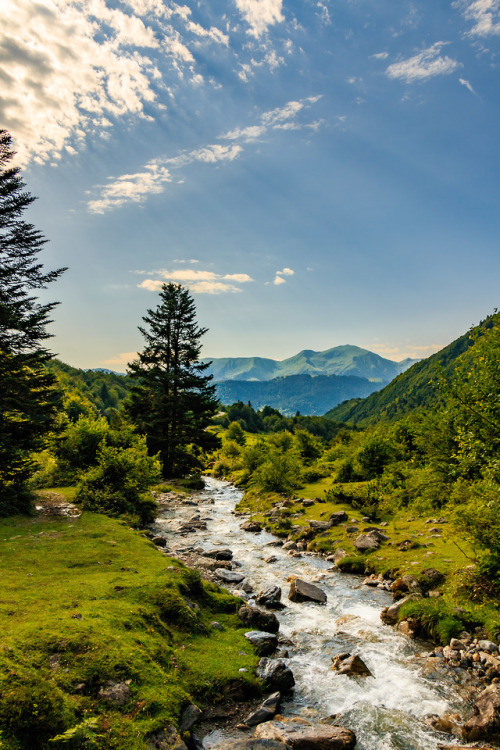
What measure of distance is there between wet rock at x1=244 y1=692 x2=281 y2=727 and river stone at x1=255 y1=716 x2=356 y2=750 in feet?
1.08

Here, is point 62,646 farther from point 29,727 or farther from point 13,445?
point 13,445

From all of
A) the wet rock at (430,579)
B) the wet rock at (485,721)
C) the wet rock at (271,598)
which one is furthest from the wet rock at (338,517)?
the wet rock at (485,721)

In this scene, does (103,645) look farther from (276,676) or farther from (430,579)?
(430,579)

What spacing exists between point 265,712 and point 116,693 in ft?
11.3

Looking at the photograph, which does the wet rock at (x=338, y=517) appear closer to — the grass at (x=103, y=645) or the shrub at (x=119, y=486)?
the grass at (x=103, y=645)

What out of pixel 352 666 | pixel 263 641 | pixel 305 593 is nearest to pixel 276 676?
pixel 263 641

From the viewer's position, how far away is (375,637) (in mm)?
11781

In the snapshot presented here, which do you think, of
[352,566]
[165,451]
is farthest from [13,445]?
[165,451]

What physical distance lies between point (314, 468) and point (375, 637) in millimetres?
28284

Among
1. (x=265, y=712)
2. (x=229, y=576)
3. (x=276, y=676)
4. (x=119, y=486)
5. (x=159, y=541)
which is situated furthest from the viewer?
(x=119, y=486)

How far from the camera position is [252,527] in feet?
83.3

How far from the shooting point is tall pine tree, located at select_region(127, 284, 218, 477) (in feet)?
143

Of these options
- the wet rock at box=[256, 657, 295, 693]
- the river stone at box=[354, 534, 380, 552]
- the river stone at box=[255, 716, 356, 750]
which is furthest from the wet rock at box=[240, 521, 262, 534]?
the river stone at box=[255, 716, 356, 750]

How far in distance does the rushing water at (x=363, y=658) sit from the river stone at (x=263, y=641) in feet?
1.90
